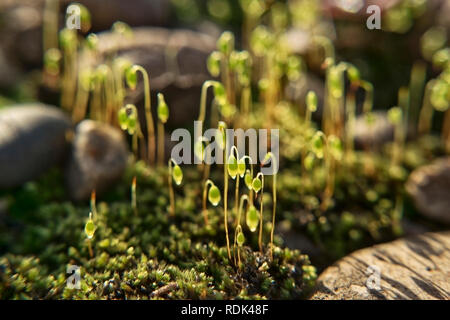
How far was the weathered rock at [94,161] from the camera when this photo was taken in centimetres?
291

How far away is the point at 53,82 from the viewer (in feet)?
13.3

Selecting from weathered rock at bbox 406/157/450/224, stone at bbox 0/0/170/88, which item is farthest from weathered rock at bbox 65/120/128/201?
weathered rock at bbox 406/157/450/224

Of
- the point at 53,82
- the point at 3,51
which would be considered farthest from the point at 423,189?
the point at 3,51

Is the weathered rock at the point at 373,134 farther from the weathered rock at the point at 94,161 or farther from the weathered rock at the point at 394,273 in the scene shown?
the weathered rock at the point at 94,161

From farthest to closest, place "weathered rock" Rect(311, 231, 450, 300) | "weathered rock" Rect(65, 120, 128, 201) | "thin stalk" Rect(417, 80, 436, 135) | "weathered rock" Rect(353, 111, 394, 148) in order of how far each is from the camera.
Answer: "thin stalk" Rect(417, 80, 436, 135) → "weathered rock" Rect(353, 111, 394, 148) → "weathered rock" Rect(65, 120, 128, 201) → "weathered rock" Rect(311, 231, 450, 300)

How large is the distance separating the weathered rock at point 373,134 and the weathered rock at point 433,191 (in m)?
0.59

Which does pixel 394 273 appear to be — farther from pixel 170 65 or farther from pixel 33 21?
pixel 33 21

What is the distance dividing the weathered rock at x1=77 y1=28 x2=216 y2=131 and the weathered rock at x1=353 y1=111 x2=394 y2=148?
5.02 ft

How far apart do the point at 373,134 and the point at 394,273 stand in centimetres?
165

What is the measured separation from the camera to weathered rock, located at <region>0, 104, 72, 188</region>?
9.71 feet

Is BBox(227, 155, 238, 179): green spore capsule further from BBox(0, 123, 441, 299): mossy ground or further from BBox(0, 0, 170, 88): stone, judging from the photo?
BBox(0, 0, 170, 88): stone

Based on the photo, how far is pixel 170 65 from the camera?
3676 mm

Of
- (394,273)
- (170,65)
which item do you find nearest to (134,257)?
(394,273)
